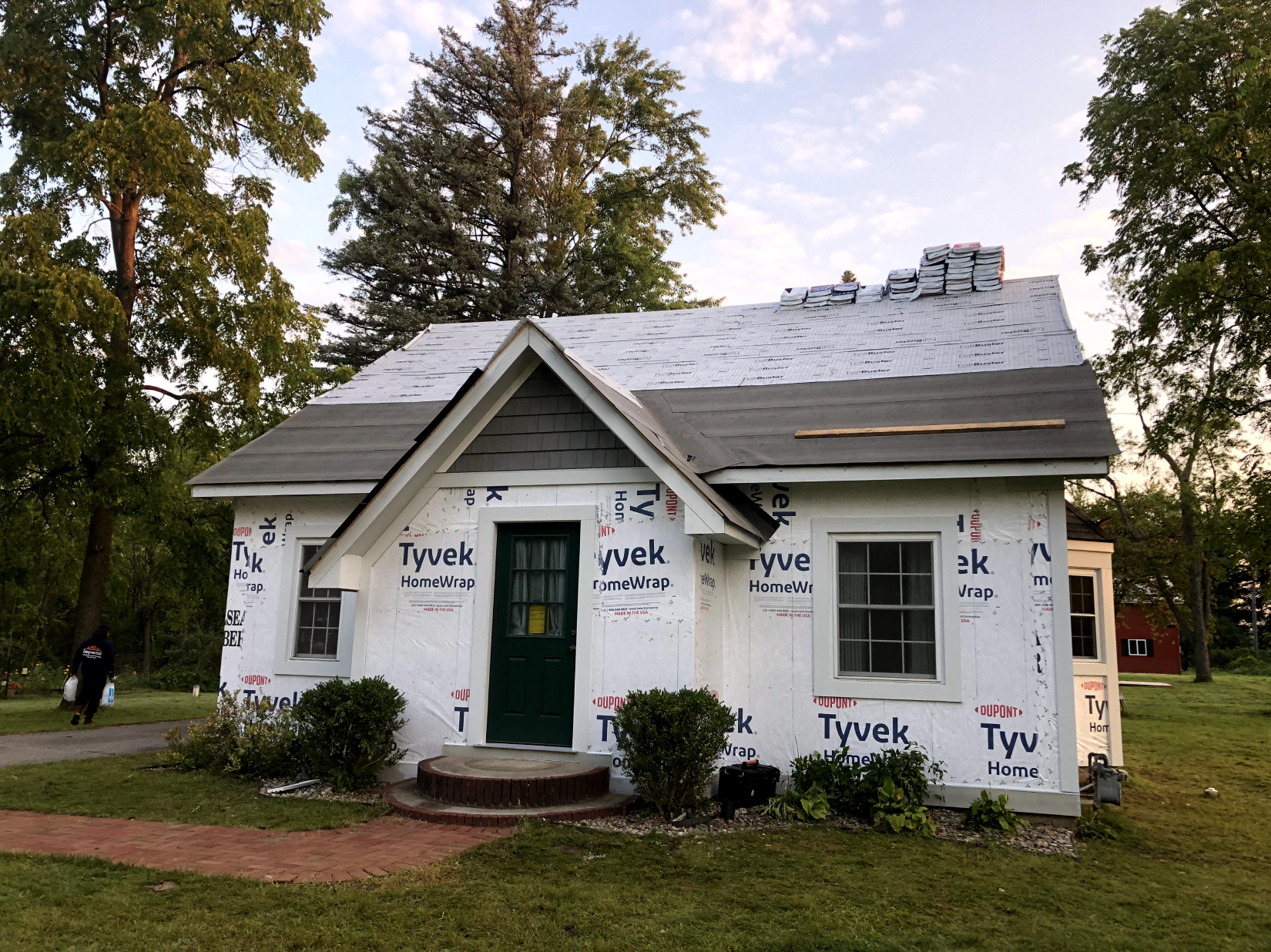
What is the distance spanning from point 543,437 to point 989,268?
7.30 m

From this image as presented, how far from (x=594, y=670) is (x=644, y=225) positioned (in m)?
24.6

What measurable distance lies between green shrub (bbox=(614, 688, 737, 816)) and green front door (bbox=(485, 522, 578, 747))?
122 centimetres

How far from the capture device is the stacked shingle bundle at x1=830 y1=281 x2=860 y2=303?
41.9 feet

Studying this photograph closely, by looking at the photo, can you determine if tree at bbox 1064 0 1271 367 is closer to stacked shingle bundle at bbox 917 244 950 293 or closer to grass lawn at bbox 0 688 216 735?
stacked shingle bundle at bbox 917 244 950 293

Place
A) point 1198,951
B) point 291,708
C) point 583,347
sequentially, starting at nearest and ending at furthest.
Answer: point 1198,951
point 291,708
point 583,347

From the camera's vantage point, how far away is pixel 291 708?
353 inches

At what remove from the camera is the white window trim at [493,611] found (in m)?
8.38

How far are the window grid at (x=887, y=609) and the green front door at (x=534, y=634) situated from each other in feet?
8.83

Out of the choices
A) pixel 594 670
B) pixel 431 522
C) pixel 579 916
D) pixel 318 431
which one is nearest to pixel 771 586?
pixel 594 670

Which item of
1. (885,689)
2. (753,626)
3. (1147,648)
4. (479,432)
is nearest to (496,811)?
(753,626)

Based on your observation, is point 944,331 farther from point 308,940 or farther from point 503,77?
point 503,77

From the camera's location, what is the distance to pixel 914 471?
822 centimetres

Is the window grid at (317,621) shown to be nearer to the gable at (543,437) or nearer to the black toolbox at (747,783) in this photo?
the gable at (543,437)

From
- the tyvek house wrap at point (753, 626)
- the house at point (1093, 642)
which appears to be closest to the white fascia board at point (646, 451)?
the tyvek house wrap at point (753, 626)
